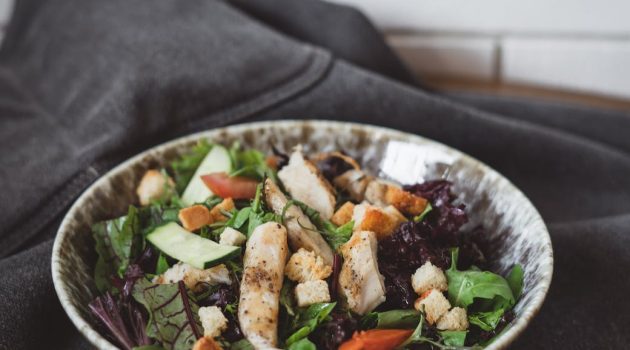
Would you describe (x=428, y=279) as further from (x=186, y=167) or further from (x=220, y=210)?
(x=186, y=167)

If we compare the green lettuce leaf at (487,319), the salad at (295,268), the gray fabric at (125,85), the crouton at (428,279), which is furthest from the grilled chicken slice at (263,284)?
the gray fabric at (125,85)

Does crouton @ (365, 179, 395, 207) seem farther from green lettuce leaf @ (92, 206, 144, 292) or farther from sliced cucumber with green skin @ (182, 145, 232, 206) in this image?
green lettuce leaf @ (92, 206, 144, 292)

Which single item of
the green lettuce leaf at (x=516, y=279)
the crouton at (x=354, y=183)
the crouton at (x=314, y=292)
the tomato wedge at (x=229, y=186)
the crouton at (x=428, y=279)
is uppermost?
the tomato wedge at (x=229, y=186)

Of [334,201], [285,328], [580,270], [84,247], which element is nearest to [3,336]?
[84,247]

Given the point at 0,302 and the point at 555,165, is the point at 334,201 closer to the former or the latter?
the point at 0,302

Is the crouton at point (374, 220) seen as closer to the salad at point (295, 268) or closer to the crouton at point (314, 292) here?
the salad at point (295, 268)

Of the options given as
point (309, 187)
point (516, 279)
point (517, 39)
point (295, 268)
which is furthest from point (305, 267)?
point (517, 39)
